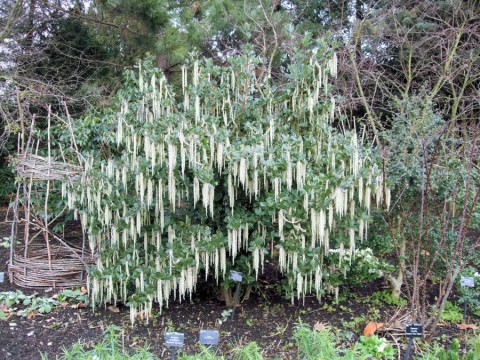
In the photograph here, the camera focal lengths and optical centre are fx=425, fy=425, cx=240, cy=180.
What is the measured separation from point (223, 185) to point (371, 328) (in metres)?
1.66

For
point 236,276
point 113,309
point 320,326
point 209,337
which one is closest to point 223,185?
point 236,276

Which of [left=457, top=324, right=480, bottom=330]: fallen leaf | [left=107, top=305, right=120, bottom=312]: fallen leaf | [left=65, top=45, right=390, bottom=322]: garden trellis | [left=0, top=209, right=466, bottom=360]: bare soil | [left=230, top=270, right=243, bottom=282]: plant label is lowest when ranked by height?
[left=457, top=324, right=480, bottom=330]: fallen leaf

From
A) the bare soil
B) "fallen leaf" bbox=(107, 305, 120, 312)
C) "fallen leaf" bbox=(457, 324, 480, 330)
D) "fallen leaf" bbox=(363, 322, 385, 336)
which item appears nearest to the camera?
the bare soil

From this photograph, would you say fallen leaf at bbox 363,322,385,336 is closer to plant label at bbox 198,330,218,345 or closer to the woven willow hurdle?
plant label at bbox 198,330,218,345

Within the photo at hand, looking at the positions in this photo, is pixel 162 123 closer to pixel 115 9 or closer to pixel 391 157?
pixel 391 157

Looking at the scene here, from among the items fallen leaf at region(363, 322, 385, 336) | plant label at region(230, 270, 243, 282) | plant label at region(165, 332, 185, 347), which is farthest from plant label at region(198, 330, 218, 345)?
fallen leaf at region(363, 322, 385, 336)

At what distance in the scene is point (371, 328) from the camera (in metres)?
3.42

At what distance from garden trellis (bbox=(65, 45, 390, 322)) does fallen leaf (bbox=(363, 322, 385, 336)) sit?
1.50 ft

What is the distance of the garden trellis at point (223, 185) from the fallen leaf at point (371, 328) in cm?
46

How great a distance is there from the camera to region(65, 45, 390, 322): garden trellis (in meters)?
3.05

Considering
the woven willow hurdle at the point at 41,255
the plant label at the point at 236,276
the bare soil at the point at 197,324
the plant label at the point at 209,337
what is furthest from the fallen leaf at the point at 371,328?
the woven willow hurdle at the point at 41,255

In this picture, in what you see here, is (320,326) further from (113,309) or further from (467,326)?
(113,309)

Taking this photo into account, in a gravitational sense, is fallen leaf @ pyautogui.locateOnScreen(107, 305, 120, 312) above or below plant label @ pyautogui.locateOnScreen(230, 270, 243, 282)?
below

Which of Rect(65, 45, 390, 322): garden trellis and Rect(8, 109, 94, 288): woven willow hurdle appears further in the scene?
Rect(8, 109, 94, 288): woven willow hurdle
